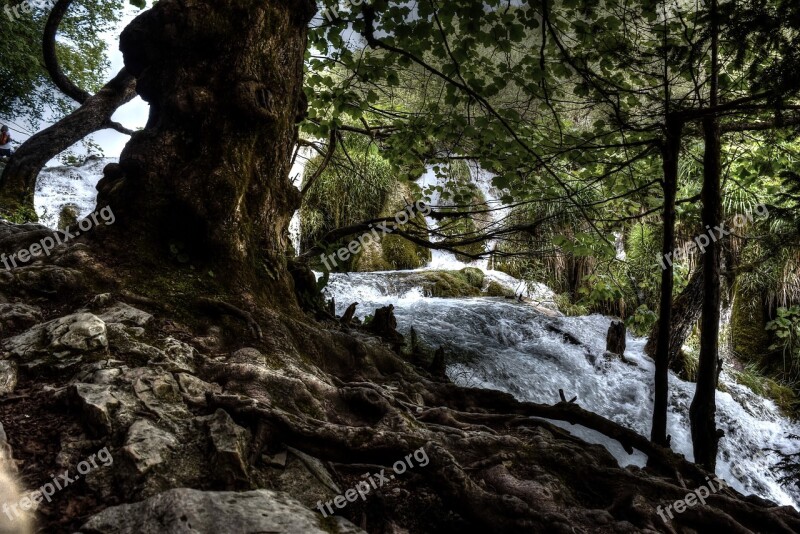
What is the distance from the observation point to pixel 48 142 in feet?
21.1

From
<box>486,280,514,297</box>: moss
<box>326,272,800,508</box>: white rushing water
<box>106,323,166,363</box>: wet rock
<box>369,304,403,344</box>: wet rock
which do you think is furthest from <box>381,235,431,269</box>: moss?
<box>106,323,166,363</box>: wet rock

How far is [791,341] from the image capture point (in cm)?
747

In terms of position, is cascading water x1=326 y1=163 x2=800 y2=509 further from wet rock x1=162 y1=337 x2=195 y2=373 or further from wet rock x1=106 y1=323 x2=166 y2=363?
wet rock x1=106 y1=323 x2=166 y2=363

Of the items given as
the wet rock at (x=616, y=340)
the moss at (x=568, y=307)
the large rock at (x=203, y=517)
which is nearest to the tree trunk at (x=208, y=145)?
the large rock at (x=203, y=517)

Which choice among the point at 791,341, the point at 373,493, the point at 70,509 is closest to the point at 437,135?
the point at 373,493

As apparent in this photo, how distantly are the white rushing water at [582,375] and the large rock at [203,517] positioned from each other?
10.9 feet

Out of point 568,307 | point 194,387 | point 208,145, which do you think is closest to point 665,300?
point 194,387

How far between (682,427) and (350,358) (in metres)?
4.76

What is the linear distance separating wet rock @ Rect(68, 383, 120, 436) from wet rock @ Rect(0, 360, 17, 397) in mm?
255

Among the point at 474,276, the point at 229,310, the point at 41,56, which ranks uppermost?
→ the point at 41,56

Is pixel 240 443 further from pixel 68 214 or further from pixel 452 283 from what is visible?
pixel 68 214

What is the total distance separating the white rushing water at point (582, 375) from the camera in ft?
16.1

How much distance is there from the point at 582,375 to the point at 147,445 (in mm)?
5679

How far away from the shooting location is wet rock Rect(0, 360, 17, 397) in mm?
1697
